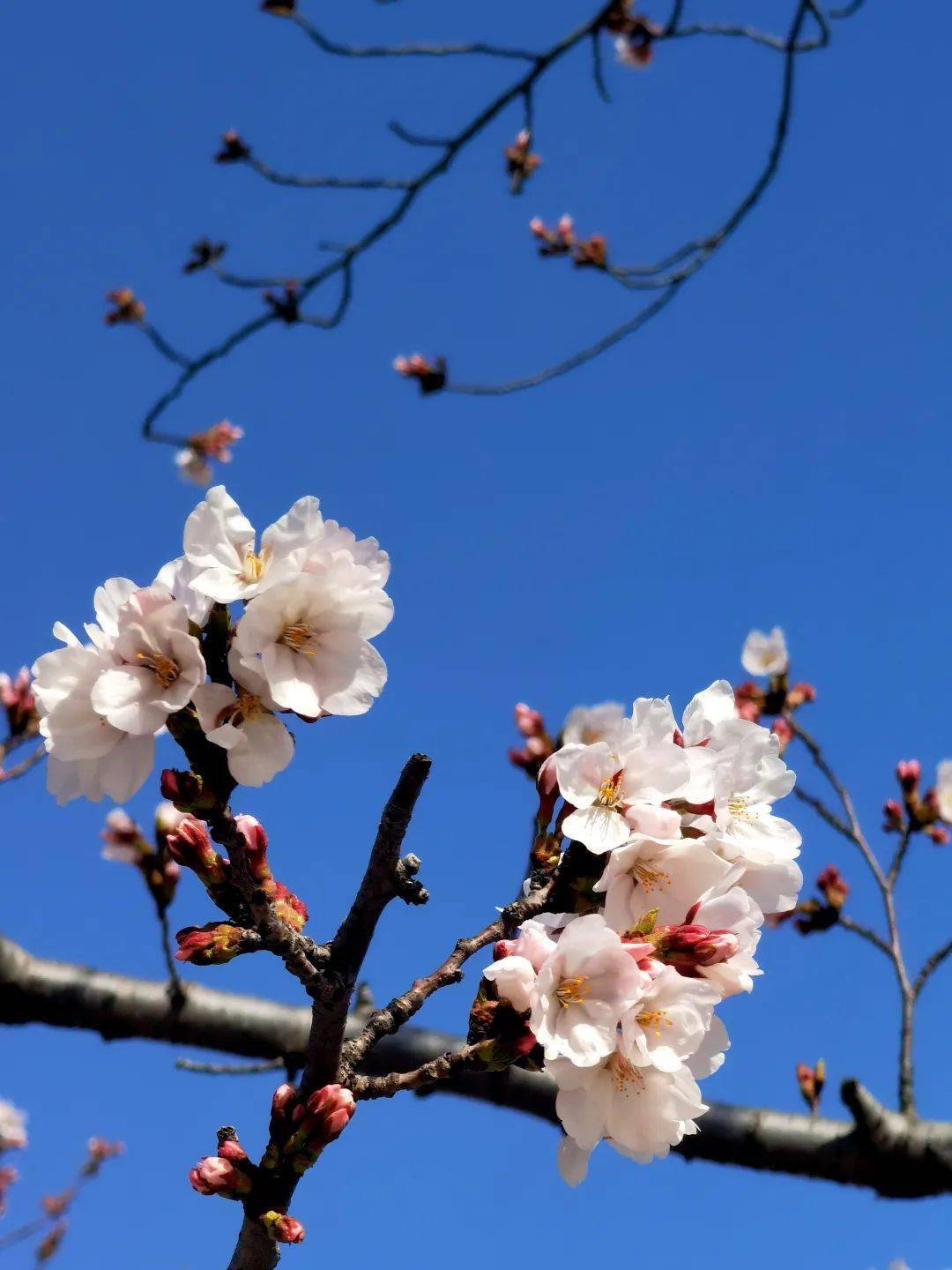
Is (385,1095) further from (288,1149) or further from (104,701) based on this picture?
(104,701)

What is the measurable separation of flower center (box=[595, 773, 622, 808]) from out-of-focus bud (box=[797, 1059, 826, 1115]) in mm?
2500

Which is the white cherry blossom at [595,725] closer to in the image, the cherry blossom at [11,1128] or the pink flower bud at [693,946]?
the pink flower bud at [693,946]

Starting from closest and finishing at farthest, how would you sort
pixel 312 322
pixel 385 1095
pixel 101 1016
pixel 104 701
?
pixel 104 701 < pixel 385 1095 < pixel 101 1016 < pixel 312 322

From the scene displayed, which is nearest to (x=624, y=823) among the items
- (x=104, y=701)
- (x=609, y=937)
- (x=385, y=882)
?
(x=609, y=937)

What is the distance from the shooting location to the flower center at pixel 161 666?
1166 millimetres

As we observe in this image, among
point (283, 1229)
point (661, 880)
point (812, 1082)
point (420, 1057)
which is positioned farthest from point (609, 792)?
point (812, 1082)

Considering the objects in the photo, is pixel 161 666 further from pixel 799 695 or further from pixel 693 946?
pixel 799 695

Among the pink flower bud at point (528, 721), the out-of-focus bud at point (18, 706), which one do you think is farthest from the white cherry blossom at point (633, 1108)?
the out-of-focus bud at point (18, 706)

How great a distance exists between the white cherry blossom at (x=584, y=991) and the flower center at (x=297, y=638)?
16.7 inches

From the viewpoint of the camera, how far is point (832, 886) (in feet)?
14.4

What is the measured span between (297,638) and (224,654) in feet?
0.30

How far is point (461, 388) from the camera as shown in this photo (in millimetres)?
3512

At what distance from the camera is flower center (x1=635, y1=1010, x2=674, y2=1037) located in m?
1.18

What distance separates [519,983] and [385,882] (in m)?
0.20
